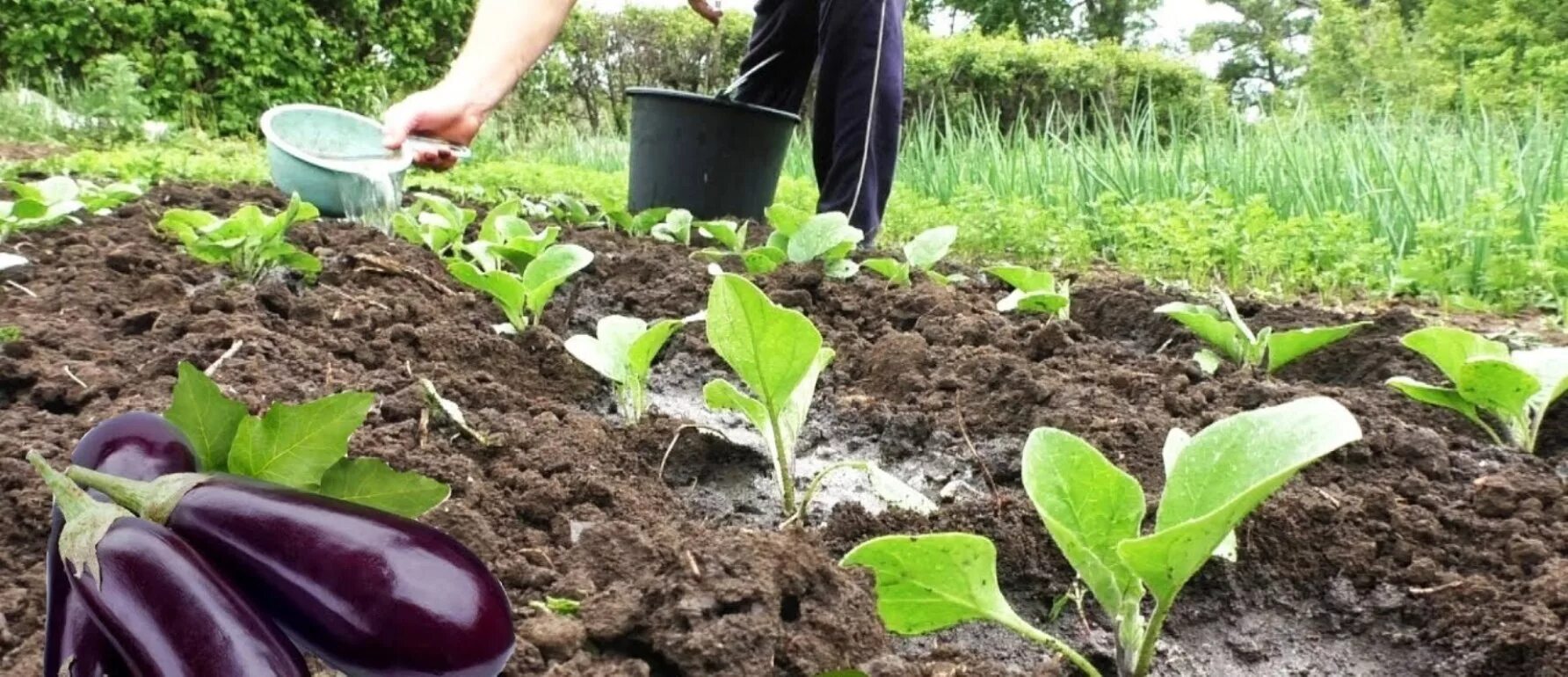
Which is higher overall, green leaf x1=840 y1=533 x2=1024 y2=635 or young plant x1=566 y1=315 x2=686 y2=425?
green leaf x1=840 y1=533 x2=1024 y2=635

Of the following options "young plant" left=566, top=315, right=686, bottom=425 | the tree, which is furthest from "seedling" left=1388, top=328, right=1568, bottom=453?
the tree

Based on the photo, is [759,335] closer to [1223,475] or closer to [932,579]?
[932,579]

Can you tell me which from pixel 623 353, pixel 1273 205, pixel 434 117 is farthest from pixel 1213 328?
pixel 1273 205

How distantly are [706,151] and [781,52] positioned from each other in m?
0.52

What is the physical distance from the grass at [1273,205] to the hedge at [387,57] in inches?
123

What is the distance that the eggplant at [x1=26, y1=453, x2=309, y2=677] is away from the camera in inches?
19.4

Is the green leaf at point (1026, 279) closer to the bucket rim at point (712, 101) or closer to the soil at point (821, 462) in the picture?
the soil at point (821, 462)

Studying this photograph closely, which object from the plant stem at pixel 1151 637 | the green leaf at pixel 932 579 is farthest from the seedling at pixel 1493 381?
the green leaf at pixel 932 579

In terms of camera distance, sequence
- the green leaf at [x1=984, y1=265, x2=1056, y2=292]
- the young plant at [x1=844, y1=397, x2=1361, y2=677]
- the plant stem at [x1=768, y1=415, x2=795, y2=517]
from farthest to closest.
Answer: the green leaf at [x1=984, y1=265, x2=1056, y2=292] → the plant stem at [x1=768, y1=415, x2=795, y2=517] → the young plant at [x1=844, y1=397, x2=1361, y2=677]

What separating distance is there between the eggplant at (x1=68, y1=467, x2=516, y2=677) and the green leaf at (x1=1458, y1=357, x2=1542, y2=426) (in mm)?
1336

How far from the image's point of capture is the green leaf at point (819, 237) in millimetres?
2357

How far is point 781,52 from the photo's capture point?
4008 millimetres

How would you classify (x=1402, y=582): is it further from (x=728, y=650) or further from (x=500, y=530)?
(x=500, y=530)

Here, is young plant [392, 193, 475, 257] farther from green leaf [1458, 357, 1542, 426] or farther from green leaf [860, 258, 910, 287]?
green leaf [1458, 357, 1542, 426]
